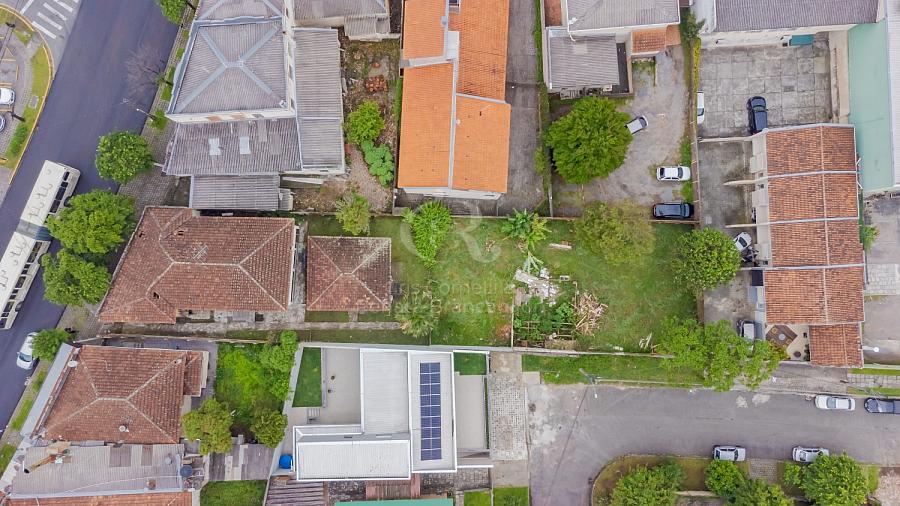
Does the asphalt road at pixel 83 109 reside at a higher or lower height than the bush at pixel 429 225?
higher

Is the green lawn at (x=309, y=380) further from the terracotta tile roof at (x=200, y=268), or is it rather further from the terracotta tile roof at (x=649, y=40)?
the terracotta tile roof at (x=649, y=40)

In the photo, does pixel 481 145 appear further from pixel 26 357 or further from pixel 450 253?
pixel 26 357

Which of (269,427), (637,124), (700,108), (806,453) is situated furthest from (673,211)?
(269,427)

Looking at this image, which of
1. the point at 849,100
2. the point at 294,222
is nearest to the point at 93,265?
the point at 294,222

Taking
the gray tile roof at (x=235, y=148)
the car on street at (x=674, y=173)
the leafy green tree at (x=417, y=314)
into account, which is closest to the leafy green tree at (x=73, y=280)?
the gray tile roof at (x=235, y=148)

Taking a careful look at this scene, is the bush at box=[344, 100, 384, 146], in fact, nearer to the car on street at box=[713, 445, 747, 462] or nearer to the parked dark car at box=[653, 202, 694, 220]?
the parked dark car at box=[653, 202, 694, 220]

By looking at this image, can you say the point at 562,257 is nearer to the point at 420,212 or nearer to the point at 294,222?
the point at 420,212
